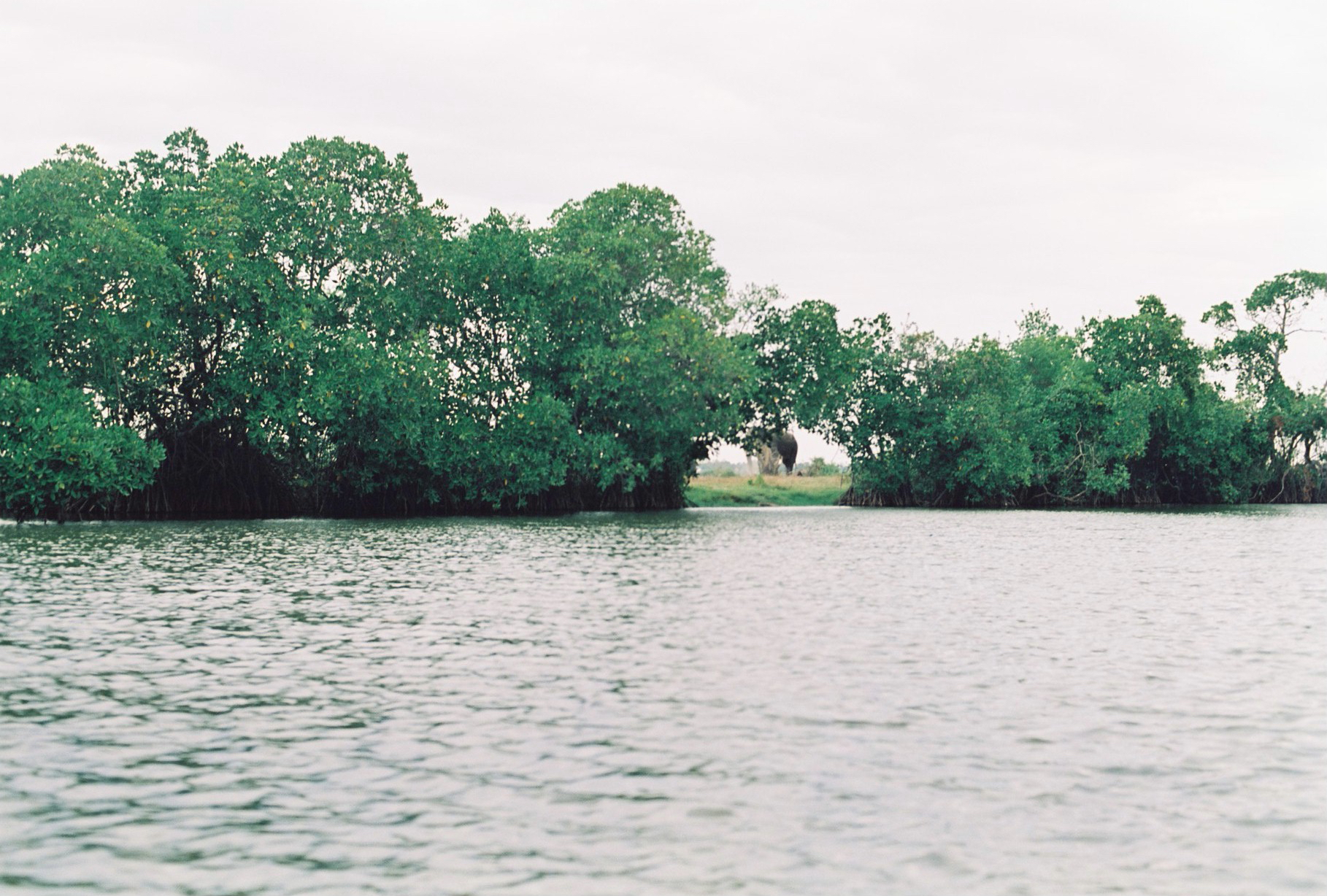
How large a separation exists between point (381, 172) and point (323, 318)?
6.23 m

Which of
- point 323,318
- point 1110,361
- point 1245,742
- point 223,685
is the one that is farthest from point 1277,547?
point 1110,361

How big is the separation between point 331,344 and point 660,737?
3871 centimetres

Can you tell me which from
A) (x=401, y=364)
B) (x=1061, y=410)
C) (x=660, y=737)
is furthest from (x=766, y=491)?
(x=660, y=737)

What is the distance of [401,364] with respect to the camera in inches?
1797

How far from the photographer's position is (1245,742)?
9773 millimetres

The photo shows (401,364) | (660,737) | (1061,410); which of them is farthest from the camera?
(1061,410)

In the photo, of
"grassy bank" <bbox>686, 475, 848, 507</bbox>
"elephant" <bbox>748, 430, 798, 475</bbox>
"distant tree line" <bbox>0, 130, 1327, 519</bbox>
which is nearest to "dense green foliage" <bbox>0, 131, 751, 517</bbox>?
"distant tree line" <bbox>0, 130, 1327, 519</bbox>

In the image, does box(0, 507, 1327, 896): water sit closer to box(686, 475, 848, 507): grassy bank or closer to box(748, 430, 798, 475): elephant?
box(686, 475, 848, 507): grassy bank

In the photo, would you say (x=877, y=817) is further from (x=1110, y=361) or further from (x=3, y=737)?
(x=1110, y=361)

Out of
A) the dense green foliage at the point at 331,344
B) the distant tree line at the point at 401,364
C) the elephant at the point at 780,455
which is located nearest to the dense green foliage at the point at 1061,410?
the distant tree line at the point at 401,364

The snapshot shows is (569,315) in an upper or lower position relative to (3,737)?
upper

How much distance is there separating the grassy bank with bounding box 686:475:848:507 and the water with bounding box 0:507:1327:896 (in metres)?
44.5

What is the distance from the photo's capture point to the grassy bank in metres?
66.6

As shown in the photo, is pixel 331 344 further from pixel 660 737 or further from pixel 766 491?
pixel 660 737
